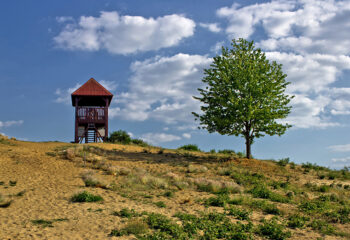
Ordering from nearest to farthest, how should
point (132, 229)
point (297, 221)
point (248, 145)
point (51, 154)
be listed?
point (132, 229), point (297, 221), point (51, 154), point (248, 145)

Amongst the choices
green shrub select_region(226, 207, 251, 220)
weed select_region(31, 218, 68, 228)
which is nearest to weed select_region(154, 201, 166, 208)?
green shrub select_region(226, 207, 251, 220)

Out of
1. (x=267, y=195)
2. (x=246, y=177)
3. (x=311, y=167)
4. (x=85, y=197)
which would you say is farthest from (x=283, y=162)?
(x=85, y=197)

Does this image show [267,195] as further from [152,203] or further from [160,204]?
[152,203]

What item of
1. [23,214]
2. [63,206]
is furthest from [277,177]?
[23,214]

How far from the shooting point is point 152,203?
13.3m

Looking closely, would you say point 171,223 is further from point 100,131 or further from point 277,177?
point 100,131

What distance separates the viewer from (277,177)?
918 inches

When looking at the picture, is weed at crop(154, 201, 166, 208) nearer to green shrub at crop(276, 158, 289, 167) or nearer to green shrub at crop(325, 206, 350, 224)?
green shrub at crop(325, 206, 350, 224)

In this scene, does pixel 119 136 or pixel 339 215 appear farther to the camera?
pixel 119 136

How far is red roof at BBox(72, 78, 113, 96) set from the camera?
38.3m

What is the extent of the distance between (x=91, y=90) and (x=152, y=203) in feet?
92.1

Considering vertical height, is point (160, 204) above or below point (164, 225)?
above

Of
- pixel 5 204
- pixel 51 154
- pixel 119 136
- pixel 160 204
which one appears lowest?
pixel 160 204

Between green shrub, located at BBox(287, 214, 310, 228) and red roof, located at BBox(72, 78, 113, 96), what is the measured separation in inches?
1167
